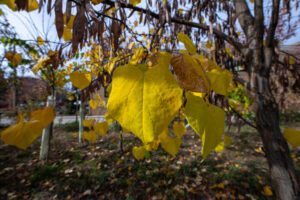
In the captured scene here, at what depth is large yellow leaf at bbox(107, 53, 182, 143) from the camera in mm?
229

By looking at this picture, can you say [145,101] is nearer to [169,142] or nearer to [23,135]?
[23,135]

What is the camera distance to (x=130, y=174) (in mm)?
2486

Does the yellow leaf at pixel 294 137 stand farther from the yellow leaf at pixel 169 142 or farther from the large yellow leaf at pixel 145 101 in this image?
the large yellow leaf at pixel 145 101

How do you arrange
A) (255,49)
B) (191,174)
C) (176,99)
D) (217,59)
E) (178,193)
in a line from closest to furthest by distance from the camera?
(176,99), (255,49), (217,59), (178,193), (191,174)

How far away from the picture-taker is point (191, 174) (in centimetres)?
245

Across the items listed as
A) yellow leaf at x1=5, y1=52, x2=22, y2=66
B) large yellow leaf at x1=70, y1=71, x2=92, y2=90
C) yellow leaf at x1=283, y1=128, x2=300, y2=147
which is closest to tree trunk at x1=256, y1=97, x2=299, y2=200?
yellow leaf at x1=283, y1=128, x2=300, y2=147

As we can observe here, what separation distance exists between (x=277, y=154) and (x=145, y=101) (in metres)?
1.50

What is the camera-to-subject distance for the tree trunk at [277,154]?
1.14 meters

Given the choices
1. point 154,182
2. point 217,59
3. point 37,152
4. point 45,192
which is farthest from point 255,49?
point 37,152

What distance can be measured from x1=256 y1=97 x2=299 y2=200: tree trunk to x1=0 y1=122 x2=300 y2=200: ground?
3.28 ft

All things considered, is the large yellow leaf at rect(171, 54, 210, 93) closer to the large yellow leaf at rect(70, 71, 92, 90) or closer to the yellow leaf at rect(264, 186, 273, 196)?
the large yellow leaf at rect(70, 71, 92, 90)

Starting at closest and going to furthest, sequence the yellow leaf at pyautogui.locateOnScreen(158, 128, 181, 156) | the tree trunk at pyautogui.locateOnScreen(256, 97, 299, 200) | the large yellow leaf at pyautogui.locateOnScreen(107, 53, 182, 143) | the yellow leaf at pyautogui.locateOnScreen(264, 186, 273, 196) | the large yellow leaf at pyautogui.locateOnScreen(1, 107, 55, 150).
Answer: the large yellow leaf at pyautogui.locateOnScreen(107, 53, 182, 143) → the large yellow leaf at pyautogui.locateOnScreen(1, 107, 55, 150) → the yellow leaf at pyautogui.locateOnScreen(158, 128, 181, 156) → the tree trunk at pyautogui.locateOnScreen(256, 97, 299, 200) → the yellow leaf at pyautogui.locateOnScreen(264, 186, 273, 196)

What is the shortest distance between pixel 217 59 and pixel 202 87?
164 centimetres

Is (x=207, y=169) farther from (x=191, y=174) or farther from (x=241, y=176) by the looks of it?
(x=241, y=176)
